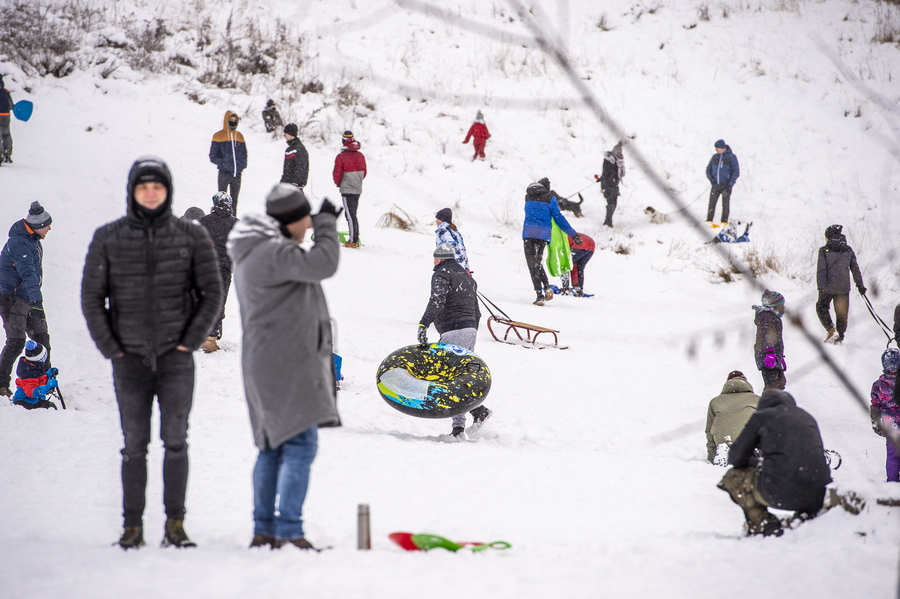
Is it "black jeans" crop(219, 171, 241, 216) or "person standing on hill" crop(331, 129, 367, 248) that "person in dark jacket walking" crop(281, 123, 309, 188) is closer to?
"person standing on hill" crop(331, 129, 367, 248)

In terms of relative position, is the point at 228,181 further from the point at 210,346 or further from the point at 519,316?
the point at 519,316

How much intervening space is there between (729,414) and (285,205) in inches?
168

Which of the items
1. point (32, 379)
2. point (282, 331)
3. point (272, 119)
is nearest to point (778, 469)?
point (282, 331)

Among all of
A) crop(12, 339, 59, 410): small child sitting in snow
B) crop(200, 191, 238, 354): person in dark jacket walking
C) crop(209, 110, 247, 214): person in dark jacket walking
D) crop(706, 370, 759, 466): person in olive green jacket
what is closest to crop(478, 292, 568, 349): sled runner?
crop(706, 370, 759, 466): person in olive green jacket

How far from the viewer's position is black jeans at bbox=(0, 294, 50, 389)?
6.18m

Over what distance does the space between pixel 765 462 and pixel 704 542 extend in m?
0.59

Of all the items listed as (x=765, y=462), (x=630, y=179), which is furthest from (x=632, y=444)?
(x=630, y=179)

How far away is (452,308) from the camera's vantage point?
20.6 feet

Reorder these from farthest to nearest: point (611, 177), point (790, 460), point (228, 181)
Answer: point (611, 177), point (228, 181), point (790, 460)

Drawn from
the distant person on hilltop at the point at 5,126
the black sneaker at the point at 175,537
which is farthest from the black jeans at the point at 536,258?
the distant person on hilltop at the point at 5,126

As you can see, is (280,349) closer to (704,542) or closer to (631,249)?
(704,542)

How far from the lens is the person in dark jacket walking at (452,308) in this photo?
616cm

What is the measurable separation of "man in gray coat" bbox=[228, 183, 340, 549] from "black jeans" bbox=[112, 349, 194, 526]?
327 millimetres

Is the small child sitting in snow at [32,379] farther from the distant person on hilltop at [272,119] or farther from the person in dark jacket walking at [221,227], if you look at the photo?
the distant person on hilltop at [272,119]
